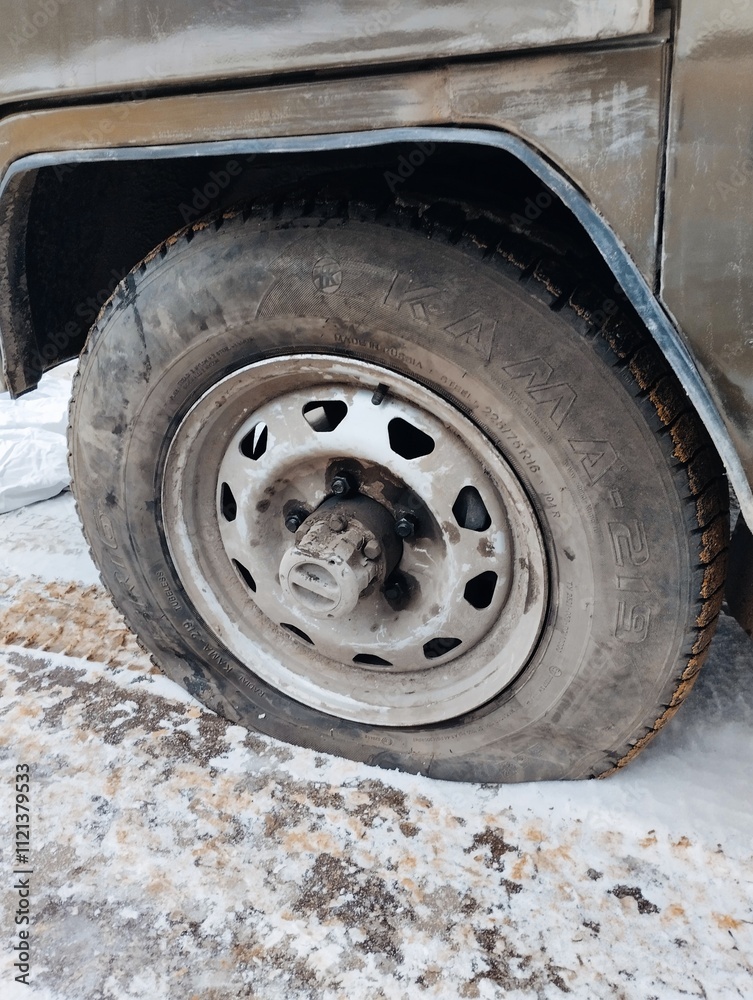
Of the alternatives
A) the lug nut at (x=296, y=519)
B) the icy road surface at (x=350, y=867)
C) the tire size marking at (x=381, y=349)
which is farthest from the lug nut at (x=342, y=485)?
the icy road surface at (x=350, y=867)

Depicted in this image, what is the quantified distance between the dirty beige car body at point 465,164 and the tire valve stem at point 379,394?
47mm

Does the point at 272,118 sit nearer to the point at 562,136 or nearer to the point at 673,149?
the point at 562,136

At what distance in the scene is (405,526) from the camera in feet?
5.18

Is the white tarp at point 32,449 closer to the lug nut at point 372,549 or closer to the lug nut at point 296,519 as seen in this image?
the lug nut at point 296,519

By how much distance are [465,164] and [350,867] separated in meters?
1.40

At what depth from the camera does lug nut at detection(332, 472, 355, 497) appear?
1625 millimetres

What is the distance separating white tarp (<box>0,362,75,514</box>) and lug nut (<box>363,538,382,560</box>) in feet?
5.54

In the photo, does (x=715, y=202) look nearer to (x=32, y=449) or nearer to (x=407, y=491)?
(x=407, y=491)

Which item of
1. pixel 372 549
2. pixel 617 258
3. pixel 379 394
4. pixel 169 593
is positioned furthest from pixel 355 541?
pixel 617 258

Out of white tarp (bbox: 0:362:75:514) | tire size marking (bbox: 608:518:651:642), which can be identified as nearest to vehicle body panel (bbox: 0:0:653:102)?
tire size marking (bbox: 608:518:651:642)

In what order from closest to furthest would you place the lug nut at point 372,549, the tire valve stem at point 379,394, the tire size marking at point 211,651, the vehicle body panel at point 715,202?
the vehicle body panel at point 715,202, the tire valve stem at point 379,394, the lug nut at point 372,549, the tire size marking at point 211,651

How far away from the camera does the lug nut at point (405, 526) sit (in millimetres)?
1581

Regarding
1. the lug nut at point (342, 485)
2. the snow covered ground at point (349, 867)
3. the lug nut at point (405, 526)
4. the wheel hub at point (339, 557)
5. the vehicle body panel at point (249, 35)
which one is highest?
the vehicle body panel at point (249, 35)

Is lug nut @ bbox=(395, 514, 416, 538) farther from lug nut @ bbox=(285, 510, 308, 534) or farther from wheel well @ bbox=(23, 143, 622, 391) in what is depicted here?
wheel well @ bbox=(23, 143, 622, 391)
